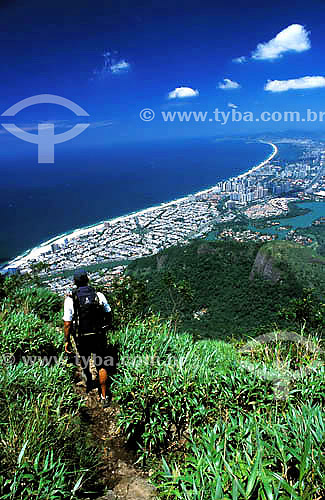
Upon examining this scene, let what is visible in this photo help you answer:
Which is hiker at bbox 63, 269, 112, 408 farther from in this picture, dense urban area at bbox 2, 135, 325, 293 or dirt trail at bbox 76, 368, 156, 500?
dense urban area at bbox 2, 135, 325, 293

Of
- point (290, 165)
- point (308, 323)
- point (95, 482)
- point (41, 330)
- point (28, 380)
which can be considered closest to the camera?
point (95, 482)

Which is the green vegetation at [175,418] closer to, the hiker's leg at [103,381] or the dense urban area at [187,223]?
the hiker's leg at [103,381]

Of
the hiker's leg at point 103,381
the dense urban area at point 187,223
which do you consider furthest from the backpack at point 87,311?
the dense urban area at point 187,223

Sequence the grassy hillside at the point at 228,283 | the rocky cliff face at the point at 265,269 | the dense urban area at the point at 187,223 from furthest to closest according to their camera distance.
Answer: the dense urban area at the point at 187,223, the rocky cliff face at the point at 265,269, the grassy hillside at the point at 228,283

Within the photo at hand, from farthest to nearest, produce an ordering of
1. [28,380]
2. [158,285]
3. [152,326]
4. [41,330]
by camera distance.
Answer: [158,285] < [152,326] < [41,330] < [28,380]

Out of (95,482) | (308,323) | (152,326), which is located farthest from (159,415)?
(308,323)

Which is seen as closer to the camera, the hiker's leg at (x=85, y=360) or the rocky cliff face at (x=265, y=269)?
the hiker's leg at (x=85, y=360)

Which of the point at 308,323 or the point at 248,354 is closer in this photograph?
the point at 248,354

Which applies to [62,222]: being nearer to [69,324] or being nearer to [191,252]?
[191,252]
